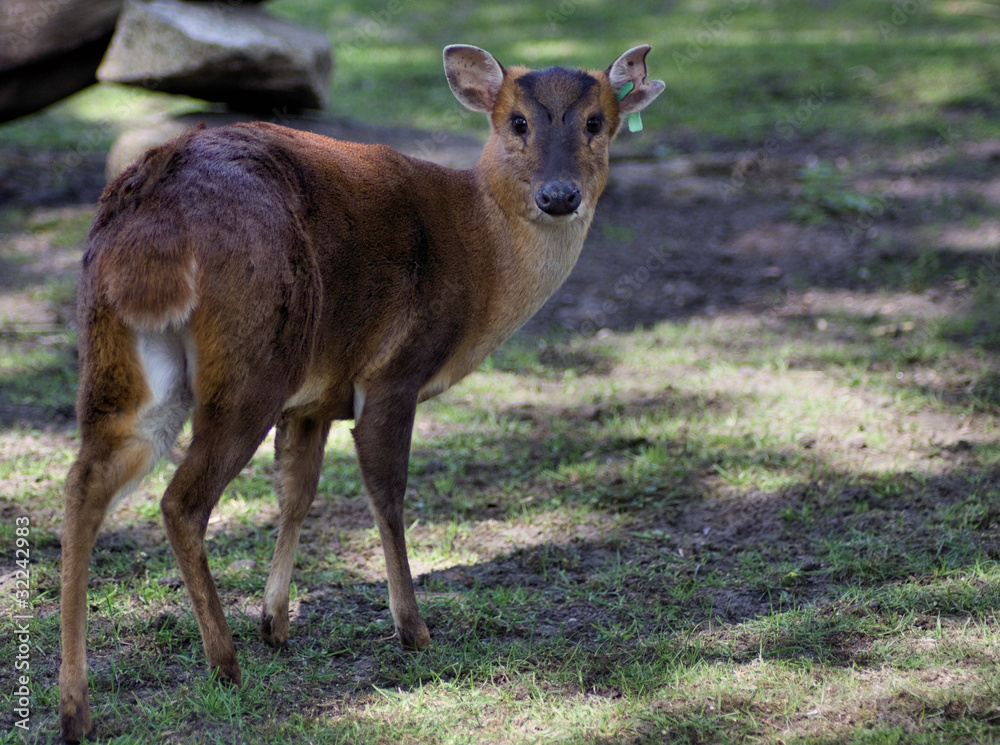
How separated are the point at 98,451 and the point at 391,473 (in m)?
0.98

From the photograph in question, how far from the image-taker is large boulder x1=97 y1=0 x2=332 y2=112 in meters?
7.04

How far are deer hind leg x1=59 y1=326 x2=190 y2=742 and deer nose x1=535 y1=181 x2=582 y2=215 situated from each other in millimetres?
1411

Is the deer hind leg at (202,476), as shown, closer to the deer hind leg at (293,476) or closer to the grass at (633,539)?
the grass at (633,539)

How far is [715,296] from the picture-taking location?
6.88 metres

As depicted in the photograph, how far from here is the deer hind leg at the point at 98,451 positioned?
2.79 metres

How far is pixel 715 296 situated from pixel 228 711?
468 centimetres

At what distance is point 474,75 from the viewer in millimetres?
4047

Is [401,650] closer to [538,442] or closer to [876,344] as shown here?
[538,442]
